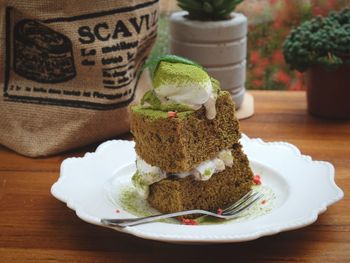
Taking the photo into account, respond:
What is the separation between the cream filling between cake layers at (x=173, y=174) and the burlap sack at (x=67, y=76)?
25cm

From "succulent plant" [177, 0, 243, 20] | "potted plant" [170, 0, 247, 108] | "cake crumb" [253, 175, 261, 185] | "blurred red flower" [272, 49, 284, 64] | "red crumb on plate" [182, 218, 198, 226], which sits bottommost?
"blurred red flower" [272, 49, 284, 64]

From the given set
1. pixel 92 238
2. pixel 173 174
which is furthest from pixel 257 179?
pixel 92 238

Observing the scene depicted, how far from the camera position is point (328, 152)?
109 cm

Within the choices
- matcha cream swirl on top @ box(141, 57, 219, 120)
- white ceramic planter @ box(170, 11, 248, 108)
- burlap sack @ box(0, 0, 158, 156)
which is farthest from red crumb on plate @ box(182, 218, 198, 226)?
white ceramic planter @ box(170, 11, 248, 108)

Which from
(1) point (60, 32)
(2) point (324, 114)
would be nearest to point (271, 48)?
(2) point (324, 114)

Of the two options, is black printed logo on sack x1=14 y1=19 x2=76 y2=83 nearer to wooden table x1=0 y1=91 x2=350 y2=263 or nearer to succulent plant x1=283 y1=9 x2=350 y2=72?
wooden table x1=0 y1=91 x2=350 y2=263

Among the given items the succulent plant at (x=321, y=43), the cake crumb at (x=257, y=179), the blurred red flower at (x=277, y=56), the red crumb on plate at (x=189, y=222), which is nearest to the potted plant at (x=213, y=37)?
the succulent plant at (x=321, y=43)

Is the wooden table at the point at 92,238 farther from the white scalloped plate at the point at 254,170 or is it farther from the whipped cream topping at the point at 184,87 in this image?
the whipped cream topping at the point at 184,87

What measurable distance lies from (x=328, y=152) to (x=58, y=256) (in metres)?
0.53

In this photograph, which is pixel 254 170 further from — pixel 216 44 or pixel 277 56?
pixel 277 56

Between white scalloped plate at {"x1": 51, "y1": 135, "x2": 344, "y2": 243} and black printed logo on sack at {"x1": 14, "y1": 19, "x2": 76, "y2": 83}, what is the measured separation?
0.55ft

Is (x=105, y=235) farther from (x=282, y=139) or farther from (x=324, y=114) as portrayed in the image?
(x=324, y=114)

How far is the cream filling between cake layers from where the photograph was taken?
85 cm

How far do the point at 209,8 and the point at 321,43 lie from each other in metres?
0.22
